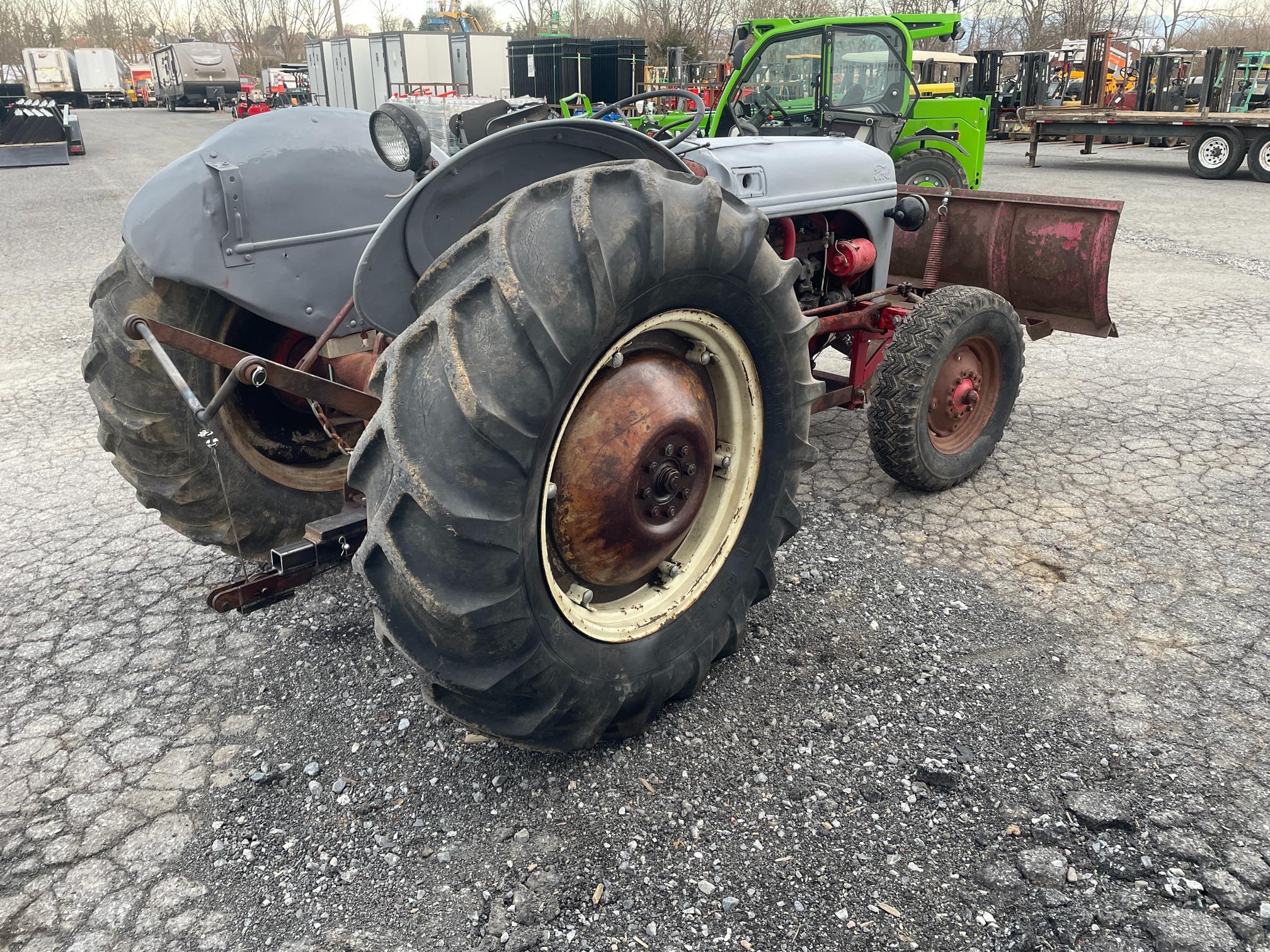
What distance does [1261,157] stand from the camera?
49.8 feet

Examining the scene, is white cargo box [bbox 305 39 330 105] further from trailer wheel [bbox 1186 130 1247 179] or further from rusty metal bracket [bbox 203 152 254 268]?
rusty metal bracket [bbox 203 152 254 268]

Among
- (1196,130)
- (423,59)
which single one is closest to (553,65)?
(423,59)

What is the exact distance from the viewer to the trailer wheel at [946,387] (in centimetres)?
369

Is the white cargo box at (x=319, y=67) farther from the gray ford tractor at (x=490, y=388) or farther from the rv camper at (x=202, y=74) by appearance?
the gray ford tractor at (x=490, y=388)

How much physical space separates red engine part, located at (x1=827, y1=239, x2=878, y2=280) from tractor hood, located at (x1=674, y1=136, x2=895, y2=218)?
19 cm

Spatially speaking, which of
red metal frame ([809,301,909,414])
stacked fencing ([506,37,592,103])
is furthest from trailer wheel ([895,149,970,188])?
stacked fencing ([506,37,592,103])

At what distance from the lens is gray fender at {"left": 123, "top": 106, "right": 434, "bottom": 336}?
104 inches

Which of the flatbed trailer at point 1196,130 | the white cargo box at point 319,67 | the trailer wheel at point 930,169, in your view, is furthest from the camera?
the white cargo box at point 319,67

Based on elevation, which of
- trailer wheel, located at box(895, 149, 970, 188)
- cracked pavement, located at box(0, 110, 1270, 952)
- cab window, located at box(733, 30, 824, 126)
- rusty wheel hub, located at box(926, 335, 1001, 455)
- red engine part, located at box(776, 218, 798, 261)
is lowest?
cracked pavement, located at box(0, 110, 1270, 952)

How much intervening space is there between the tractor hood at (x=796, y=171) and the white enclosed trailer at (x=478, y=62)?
2160cm

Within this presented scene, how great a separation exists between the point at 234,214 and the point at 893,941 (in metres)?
2.57

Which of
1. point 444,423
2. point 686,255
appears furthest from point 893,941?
point 686,255

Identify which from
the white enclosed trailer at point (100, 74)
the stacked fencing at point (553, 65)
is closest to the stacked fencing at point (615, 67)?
the stacked fencing at point (553, 65)

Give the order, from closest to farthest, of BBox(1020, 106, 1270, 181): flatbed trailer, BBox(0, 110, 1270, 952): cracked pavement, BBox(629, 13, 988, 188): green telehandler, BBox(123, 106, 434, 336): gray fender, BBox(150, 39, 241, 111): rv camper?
BBox(0, 110, 1270, 952): cracked pavement → BBox(123, 106, 434, 336): gray fender → BBox(629, 13, 988, 188): green telehandler → BBox(1020, 106, 1270, 181): flatbed trailer → BBox(150, 39, 241, 111): rv camper
